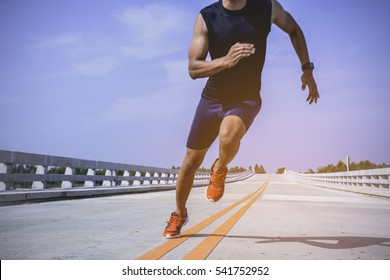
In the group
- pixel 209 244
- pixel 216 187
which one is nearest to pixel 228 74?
pixel 216 187

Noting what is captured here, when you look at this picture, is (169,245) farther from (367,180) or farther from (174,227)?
(367,180)

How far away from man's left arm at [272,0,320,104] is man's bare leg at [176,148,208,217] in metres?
1.22

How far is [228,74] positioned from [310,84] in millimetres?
912

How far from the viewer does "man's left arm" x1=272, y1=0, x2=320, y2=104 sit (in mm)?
4258

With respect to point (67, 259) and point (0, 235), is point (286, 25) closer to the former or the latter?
point (67, 259)

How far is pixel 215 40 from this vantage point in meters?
3.96

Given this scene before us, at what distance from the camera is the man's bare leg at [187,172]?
14.1 ft

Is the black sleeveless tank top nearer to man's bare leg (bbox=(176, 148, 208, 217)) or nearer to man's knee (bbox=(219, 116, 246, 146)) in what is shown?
man's knee (bbox=(219, 116, 246, 146))

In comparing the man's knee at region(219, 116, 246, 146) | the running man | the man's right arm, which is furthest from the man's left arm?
the man's knee at region(219, 116, 246, 146)

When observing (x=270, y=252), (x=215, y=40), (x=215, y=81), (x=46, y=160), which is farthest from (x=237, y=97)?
(x=46, y=160)

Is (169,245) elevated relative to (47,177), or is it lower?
lower

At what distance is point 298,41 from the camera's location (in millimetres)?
4332

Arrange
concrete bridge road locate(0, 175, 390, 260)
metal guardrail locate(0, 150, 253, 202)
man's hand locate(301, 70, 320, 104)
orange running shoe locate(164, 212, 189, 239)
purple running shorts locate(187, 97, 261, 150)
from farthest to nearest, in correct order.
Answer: metal guardrail locate(0, 150, 253, 202) → orange running shoe locate(164, 212, 189, 239) → man's hand locate(301, 70, 320, 104) → purple running shorts locate(187, 97, 261, 150) → concrete bridge road locate(0, 175, 390, 260)
